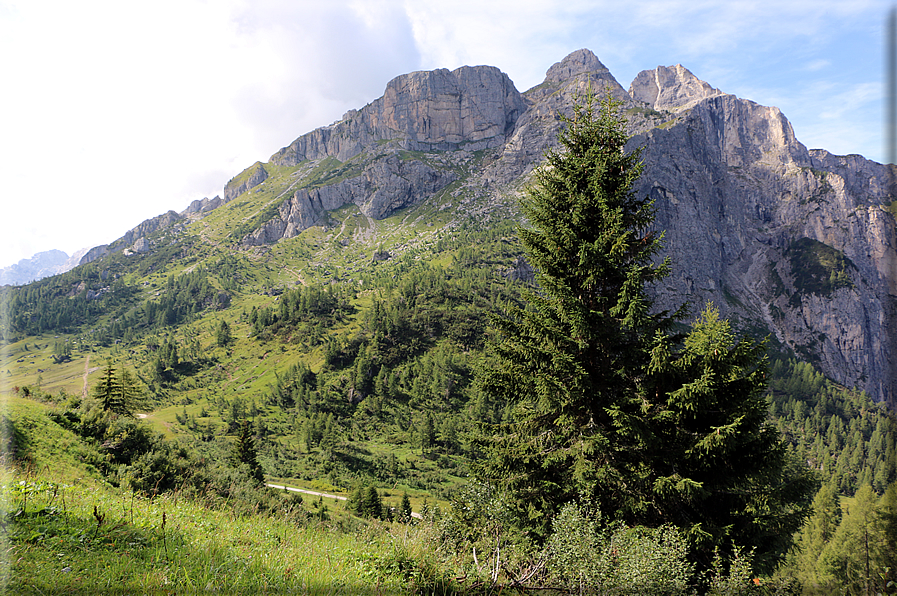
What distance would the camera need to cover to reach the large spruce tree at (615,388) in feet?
30.8

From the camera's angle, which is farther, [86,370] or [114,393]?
[86,370]

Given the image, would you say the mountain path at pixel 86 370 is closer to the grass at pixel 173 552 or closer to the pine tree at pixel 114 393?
the pine tree at pixel 114 393

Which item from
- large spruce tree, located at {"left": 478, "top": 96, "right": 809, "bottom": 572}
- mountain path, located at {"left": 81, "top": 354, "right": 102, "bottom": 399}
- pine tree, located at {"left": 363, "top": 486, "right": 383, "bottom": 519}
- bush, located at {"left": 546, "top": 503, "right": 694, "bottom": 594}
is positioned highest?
large spruce tree, located at {"left": 478, "top": 96, "right": 809, "bottom": 572}

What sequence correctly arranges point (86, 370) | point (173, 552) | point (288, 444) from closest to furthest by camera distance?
1. point (173, 552)
2. point (288, 444)
3. point (86, 370)

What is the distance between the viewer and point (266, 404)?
114 m

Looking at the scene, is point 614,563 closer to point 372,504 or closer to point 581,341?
point 581,341

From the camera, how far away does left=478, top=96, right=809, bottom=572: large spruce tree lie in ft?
30.8

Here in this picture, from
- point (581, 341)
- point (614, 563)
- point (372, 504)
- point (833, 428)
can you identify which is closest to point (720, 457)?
point (581, 341)

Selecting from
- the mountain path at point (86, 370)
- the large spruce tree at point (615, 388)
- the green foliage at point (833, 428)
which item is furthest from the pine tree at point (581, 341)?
the mountain path at point (86, 370)

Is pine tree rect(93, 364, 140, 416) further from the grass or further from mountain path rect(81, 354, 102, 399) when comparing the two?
mountain path rect(81, 354, 102, 399)

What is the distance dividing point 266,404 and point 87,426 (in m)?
108

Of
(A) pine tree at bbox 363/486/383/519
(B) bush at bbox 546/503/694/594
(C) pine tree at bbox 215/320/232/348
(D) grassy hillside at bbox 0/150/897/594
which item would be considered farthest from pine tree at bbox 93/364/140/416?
(C) pine tree at bbox 215/320/232/348

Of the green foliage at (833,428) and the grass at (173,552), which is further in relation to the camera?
the green foliage at (833,428)

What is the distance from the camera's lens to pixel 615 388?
35.7 feet
